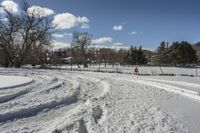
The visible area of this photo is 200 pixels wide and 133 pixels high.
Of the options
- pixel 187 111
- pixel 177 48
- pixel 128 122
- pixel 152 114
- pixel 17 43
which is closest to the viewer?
pixel 128 122

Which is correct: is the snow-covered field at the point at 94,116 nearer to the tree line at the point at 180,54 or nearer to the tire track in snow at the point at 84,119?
the tire track in snow at the point at 84,119

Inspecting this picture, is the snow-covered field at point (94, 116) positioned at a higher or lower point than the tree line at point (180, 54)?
lower

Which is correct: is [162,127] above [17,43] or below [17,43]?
below

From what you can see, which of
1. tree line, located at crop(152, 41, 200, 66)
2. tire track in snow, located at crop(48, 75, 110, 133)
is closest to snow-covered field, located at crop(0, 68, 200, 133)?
tire track in snow, located at crop(48, 75, 110, 133)

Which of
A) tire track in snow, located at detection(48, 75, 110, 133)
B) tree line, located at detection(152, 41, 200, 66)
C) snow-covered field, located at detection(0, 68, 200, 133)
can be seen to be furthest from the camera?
tree line, located at detection(152, 41, 200, 66)

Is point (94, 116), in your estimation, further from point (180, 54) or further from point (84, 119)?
point (180, 54)

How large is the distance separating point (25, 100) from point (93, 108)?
3377mm

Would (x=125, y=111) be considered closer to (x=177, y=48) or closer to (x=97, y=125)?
(x=97, y=125)

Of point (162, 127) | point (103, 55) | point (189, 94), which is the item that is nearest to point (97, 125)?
point (162, 127)

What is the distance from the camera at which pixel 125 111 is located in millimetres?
9609

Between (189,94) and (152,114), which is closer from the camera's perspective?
(152,114)

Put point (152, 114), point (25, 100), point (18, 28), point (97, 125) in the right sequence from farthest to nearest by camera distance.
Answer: point (18, 28) → point (25, 100) → point (152, 114) → point (97, 125)

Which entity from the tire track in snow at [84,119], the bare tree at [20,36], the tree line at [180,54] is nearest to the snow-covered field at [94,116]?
the tire track in snow at [84,119]

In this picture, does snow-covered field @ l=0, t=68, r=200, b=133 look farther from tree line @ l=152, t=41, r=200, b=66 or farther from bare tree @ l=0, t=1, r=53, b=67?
tree line @ l=152, t=41, r=200, b=66
